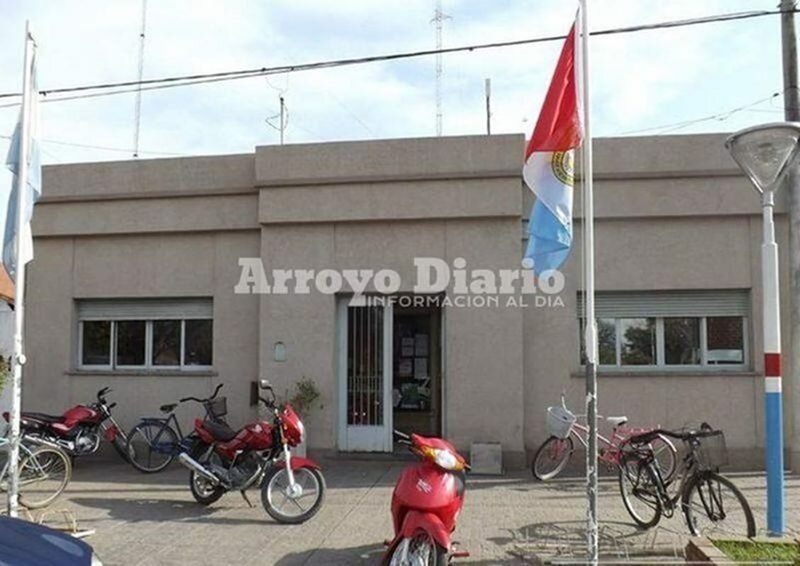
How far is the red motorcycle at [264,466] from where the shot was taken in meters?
7.49

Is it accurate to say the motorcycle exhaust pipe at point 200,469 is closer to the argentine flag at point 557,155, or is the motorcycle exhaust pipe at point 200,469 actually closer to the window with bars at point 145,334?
the window with bars at point 145,334

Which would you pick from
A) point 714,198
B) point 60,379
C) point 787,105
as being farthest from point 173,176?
point 787,105

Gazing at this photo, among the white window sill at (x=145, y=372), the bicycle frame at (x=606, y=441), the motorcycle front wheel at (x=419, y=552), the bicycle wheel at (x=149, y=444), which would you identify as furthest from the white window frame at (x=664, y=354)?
the bicycle wheel at (x=149, y=444)

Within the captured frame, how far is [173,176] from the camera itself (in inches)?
459

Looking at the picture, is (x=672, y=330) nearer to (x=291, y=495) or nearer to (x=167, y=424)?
(x=291, y=495)

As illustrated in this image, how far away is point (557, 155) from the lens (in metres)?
5.95

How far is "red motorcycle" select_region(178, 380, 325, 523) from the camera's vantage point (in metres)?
7.49

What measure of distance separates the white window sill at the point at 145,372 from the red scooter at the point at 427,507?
6.21 meters

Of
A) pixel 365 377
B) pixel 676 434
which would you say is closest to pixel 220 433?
pixel 365 377

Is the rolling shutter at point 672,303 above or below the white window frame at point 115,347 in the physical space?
above

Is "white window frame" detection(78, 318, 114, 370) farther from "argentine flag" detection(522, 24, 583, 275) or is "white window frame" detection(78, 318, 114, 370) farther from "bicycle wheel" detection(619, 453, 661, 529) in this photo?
"argentine flag" detection(522, 24, 583, 275)

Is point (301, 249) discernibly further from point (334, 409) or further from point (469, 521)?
point (469, 521)

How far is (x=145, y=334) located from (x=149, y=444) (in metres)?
1.96

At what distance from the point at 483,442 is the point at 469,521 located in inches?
111
